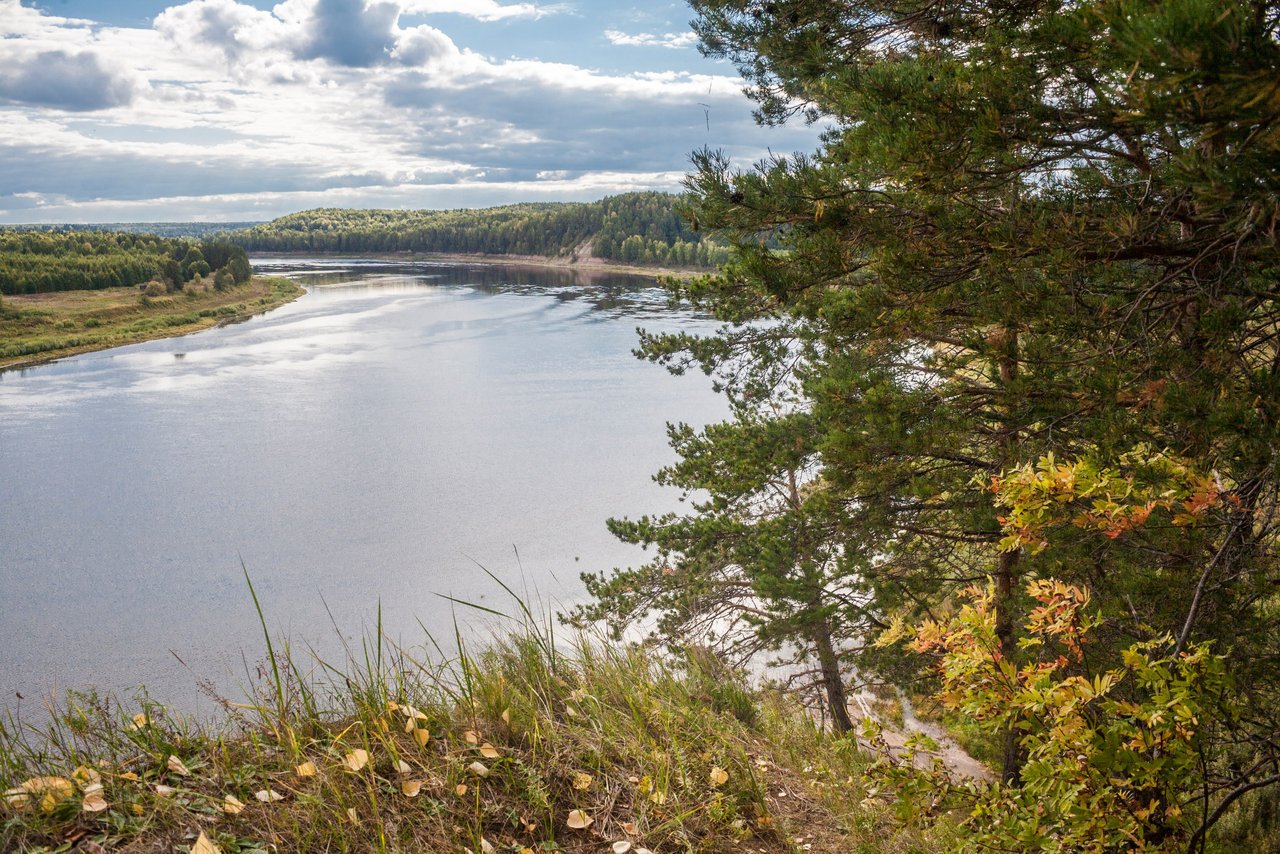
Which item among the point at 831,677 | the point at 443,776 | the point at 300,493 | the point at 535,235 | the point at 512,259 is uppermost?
the point at 535,235

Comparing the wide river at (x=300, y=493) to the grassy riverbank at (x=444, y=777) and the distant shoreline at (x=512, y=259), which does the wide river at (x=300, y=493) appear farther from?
the distant shoreline at (x=512, y=259)

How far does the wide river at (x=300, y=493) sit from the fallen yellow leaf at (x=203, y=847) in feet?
3.92

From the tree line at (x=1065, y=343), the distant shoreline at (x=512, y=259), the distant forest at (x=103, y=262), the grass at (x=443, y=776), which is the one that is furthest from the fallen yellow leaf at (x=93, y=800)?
the distant forest at (x=103, y=262)

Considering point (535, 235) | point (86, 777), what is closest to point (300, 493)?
point (86, 777)

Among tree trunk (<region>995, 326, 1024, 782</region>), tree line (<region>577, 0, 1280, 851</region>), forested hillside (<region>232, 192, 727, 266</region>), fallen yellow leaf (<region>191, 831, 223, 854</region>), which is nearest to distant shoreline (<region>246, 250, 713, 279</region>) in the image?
forested hillside (<region>232, 192, 727, 266</region>)

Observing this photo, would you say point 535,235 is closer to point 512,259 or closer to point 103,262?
point 512,259

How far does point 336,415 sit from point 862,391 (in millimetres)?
24354

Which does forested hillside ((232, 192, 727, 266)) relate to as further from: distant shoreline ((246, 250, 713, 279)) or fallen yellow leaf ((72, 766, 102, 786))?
fallen yellow leaf ((72, 766, 102, 786))

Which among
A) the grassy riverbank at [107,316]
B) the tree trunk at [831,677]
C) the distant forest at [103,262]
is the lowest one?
the tree trunk at [831,677]

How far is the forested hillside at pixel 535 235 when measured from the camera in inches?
3553

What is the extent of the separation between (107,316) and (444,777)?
66.9m

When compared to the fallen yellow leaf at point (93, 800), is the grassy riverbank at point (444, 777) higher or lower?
lower

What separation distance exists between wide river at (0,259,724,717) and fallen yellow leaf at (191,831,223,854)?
1.19 meters

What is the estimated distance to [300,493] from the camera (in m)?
20.0
